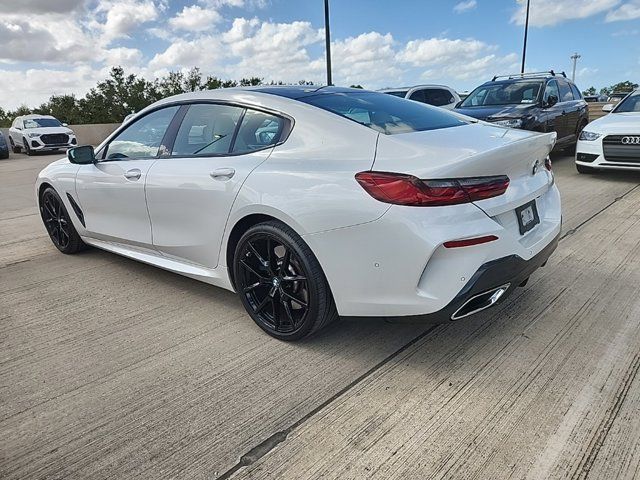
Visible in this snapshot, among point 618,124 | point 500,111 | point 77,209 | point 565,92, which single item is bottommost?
point 77,209

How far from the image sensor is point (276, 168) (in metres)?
2.67

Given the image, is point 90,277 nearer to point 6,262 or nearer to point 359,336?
point 6,262

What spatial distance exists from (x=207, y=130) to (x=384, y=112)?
1165 millimetres

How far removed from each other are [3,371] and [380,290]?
2145 millimetres

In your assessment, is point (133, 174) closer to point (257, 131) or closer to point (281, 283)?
point (257, 131)

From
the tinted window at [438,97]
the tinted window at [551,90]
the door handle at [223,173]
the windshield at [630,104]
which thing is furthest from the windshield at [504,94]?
the door handle at [223,173]

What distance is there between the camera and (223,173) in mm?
2893

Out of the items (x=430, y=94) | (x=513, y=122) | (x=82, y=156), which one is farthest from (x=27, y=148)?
(x=513, y=122)

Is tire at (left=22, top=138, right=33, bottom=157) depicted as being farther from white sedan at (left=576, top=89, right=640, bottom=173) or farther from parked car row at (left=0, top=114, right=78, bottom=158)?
white sedan at (left=576, top=89, right=640, bottom=173)

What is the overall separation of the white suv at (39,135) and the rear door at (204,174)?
62.2 feet

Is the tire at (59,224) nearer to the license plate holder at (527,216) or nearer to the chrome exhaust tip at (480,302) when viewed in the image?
the chrome exhaust tip at (480,302)

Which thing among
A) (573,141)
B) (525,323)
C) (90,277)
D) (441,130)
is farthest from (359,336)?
(573,141)

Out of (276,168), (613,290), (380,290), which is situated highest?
(276,168)

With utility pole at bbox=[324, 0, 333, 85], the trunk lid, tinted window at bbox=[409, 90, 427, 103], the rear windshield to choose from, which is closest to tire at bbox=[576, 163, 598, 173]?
tinted window at bbox=[409, 90, 427, 103]
